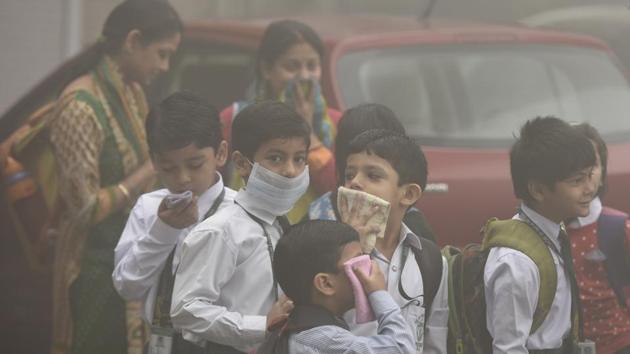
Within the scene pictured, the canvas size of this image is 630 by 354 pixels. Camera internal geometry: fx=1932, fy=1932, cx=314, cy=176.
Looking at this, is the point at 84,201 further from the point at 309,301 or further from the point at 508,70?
the point at 508,70

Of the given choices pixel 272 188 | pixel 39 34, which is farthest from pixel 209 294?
pixel 39 34

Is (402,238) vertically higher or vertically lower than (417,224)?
higher

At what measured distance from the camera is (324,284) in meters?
4.66

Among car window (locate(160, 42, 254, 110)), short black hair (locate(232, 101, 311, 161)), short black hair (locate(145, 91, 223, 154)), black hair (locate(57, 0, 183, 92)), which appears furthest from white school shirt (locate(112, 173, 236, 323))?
car window (locate(160, 42, 254, 110))

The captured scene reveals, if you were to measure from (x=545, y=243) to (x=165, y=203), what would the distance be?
1.05m

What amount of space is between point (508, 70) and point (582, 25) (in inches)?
222

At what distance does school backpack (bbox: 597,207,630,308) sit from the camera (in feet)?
17.9

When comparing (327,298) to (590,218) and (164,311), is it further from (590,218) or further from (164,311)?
(590,218)

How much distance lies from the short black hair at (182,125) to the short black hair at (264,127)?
0.20 m

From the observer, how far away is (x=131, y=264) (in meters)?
5.42

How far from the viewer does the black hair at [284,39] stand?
7.10m

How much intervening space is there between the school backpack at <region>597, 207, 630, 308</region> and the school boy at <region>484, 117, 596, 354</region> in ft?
0.46

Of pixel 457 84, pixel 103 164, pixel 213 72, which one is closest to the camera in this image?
pixel 103 164

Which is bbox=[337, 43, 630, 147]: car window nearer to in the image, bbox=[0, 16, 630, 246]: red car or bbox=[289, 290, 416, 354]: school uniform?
bbox=[0, 16, 630, 246]: red car
